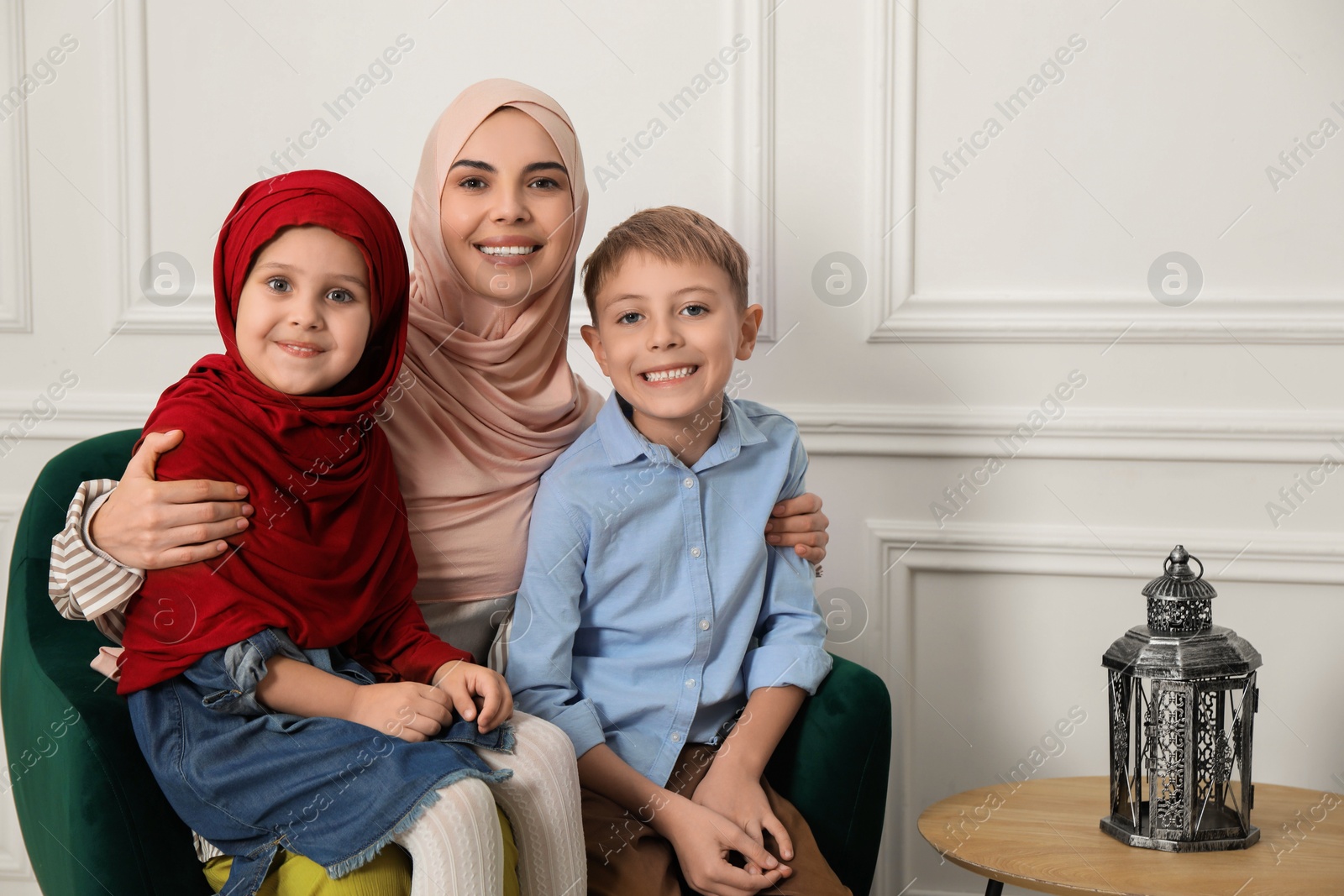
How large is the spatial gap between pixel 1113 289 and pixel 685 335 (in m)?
1.03

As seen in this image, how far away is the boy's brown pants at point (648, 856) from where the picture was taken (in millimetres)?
1381

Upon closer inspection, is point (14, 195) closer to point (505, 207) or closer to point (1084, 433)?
point (505, 207)

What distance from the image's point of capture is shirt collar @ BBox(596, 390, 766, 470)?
1.55 meters

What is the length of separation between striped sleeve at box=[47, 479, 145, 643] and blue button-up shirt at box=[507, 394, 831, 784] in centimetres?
50

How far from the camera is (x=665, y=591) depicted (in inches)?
61.7

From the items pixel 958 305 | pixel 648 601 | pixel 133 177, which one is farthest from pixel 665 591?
pixel 133 177

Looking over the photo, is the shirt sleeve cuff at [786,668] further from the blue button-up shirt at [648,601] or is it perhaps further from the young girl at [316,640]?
the young girl at [316,640]

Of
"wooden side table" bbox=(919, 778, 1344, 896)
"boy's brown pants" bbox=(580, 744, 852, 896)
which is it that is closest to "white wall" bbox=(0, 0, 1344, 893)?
"wooden side table" bbox=(919, 778, 1344, 896)

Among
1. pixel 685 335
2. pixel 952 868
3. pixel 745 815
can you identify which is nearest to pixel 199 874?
pixel 745 815

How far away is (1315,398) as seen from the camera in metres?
2.03

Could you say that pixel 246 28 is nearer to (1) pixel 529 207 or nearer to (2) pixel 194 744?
(1) pixel 529 207

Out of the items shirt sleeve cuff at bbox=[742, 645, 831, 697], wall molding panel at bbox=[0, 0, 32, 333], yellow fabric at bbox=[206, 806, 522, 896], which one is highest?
wall molding panel at bbox=[0, 0, 32, 333]

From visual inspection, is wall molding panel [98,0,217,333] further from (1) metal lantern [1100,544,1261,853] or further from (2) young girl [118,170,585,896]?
(1) metal lantern [1100,544,1261,853]

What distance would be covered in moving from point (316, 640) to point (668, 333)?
2.02ft
